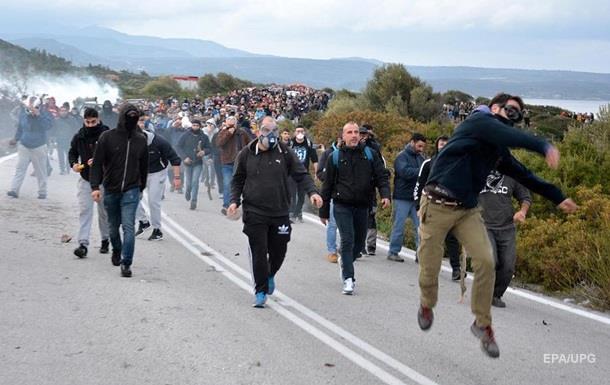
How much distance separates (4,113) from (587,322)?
38178 millimetres

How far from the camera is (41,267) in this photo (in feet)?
33.7

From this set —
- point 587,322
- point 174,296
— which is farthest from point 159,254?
point 587,322

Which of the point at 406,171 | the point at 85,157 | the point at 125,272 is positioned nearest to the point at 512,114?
the point at 125,272

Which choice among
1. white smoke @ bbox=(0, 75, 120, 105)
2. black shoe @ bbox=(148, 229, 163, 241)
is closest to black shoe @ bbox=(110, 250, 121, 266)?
black shoe @ bbox=(148, 229, 163, 241)

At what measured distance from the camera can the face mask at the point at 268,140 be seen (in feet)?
28.4

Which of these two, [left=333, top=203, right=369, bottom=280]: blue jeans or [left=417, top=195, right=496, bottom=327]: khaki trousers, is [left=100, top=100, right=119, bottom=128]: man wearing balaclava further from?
[left=417, top=195, right=496, bottom=327]: khaki trousers

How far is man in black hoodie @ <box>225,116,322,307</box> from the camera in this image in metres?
8.65

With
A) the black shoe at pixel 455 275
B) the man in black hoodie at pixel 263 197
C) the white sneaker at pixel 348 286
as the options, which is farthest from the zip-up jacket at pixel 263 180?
the black shoe at pixel 455 275

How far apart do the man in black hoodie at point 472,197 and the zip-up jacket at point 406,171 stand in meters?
5.12

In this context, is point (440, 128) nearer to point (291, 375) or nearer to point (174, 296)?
point (174, 296)

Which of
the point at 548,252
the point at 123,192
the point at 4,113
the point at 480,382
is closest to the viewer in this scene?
the point at 480,382

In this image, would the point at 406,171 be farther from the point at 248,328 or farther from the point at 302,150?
the point at 248,328

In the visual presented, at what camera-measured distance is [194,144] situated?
61.6ft

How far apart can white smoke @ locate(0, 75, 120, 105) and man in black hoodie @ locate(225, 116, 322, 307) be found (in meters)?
53.7
